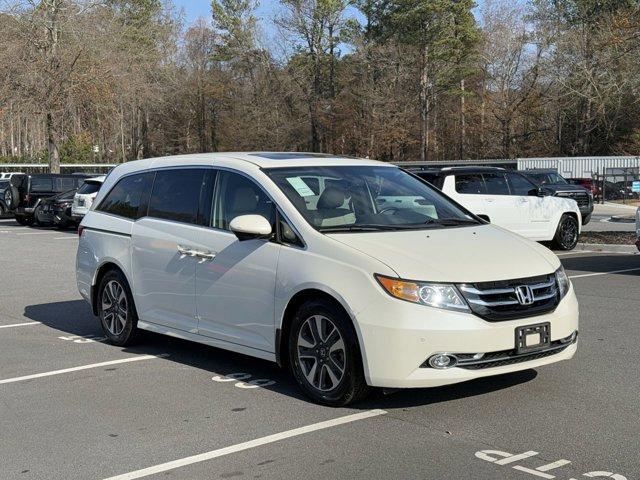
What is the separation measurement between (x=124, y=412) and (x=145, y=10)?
74.9 meters

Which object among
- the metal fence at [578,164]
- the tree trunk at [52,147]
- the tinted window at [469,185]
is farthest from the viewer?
the metal fence at [578,164]

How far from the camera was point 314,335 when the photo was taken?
5996 mm

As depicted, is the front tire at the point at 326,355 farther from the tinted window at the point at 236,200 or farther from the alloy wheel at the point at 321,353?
the tinted window at the point at 236,200

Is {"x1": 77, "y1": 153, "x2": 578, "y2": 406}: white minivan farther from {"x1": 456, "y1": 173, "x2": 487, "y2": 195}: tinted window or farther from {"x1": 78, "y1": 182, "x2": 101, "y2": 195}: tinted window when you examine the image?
{"x1": 78, "y1": 182, "x2": 101, "y2": 195}: tinted window

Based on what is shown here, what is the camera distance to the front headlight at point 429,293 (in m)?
5.49

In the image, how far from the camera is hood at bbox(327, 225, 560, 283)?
18.3 feet

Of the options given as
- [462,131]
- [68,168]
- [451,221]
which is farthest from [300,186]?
[462,131]

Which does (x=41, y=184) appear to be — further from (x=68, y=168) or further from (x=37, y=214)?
(x=68, y=168)

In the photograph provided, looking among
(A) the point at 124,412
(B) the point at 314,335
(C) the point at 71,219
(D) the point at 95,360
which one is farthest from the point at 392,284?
(C) the point at 71,219

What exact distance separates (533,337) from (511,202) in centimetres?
1151

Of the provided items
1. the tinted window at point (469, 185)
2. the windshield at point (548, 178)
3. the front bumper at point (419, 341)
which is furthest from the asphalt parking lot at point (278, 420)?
the windshield at point (548, 178)

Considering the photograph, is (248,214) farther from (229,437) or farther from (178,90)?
(178,90)

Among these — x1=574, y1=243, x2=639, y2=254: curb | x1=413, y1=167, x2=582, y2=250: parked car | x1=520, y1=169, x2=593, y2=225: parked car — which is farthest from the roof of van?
x1=520, y1=169, x2=593, y2=225: parked car

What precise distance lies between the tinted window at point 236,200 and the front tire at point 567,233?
454 inches
